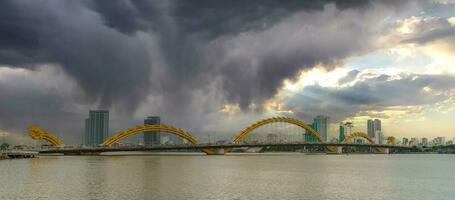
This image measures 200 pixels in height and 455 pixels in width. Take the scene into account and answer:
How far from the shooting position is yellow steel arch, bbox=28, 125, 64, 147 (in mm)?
138125

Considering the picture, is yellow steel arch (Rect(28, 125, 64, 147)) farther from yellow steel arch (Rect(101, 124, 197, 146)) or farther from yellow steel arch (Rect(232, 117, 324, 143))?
yellow steel arch (Rect(232, 117, 324, 143))

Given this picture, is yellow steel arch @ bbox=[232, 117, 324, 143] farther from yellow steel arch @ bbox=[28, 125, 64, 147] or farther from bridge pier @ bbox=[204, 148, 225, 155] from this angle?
yellow steel arch @ bbox=[28, 125, 64, 147]

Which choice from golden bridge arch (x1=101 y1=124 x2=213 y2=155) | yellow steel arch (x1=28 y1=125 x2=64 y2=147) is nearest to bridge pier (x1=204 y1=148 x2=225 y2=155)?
golden bridge arch (x1=101 y1=124 x2=213 y2=155)

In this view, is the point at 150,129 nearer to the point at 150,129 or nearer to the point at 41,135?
the point at 150,129

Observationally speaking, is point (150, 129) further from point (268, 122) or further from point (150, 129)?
point (268, 122)

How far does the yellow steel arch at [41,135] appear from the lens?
453 feet

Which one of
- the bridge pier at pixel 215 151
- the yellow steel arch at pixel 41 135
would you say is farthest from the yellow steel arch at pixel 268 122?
the yellow steel arch at pixel 41 135

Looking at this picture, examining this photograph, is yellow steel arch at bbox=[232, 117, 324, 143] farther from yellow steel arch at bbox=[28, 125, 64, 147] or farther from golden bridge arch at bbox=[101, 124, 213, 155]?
yellow steel arch at bbox=[28, 125, 64, 147]

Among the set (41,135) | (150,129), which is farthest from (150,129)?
(41,135)

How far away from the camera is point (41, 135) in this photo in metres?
140

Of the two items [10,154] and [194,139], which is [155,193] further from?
[194,139]

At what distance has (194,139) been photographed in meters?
142

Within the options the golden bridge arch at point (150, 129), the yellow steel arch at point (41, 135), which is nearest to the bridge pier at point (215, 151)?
the golden bridge arch at point (150, 129)

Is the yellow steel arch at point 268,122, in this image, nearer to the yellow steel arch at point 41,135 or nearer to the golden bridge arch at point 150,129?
the golden bridge arch at point 150,129
